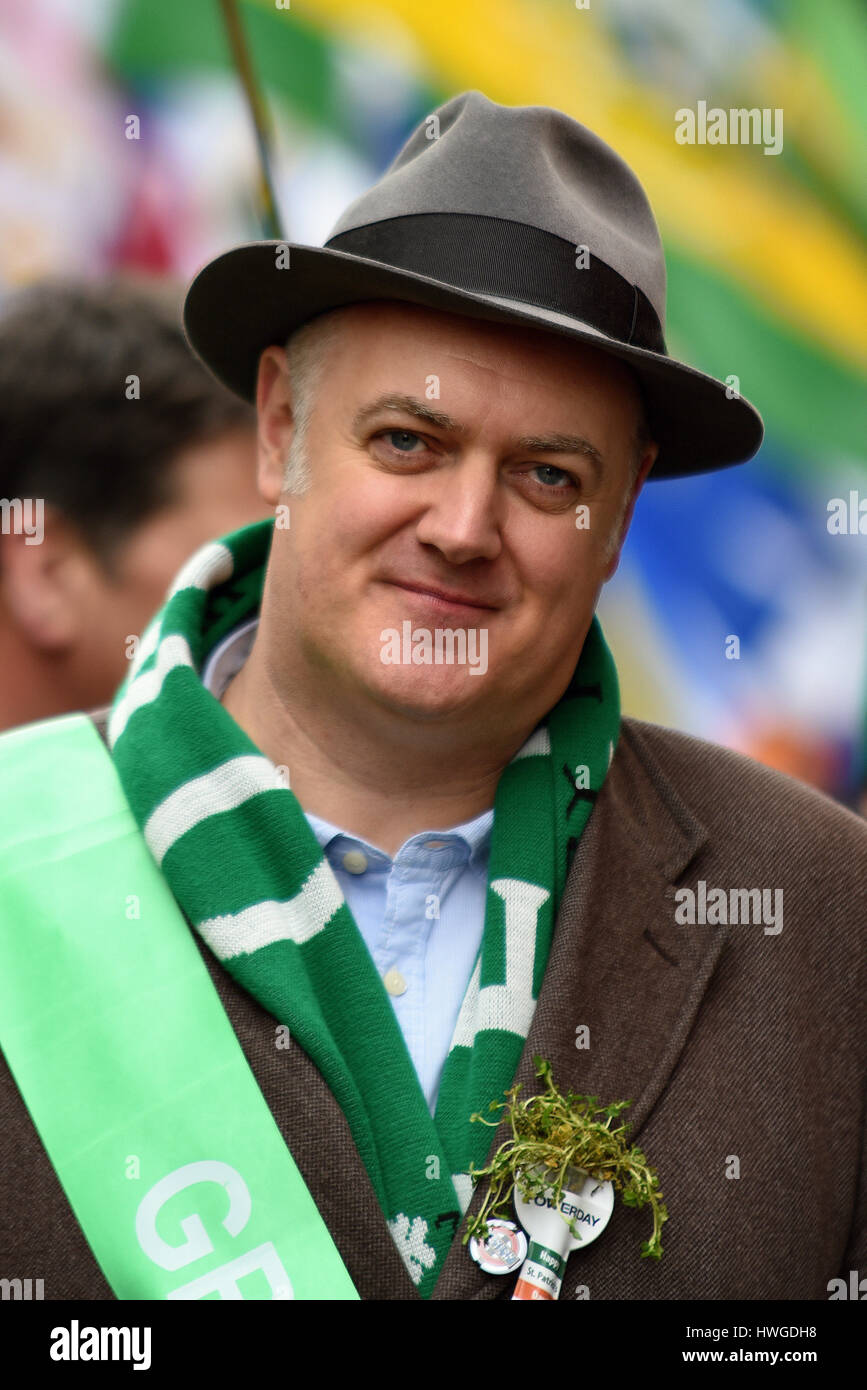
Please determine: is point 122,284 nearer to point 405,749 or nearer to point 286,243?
point 286,243

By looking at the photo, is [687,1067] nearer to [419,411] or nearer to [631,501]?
[631,501]

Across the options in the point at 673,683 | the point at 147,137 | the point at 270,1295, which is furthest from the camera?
the point at 673,683

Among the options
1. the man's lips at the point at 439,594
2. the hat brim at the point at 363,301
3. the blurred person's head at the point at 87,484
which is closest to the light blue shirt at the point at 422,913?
the man's lips at the point at 439,594

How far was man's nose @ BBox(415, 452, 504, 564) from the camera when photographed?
7.89 feet

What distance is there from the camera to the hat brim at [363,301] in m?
2.42

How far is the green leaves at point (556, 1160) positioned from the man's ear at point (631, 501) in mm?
866

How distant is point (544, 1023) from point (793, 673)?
2971 millimetres

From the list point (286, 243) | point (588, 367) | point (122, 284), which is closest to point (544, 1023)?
point (588, 367)

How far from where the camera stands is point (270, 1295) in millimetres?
2275

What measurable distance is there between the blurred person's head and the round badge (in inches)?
70.9

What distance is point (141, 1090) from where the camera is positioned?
2340 millimetres

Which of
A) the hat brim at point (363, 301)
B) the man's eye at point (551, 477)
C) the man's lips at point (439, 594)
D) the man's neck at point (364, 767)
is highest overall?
the hat brim at point (363, 301)

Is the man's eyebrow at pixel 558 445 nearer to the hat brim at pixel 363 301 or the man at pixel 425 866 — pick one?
the man at pixel 425 866

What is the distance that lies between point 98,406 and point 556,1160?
2.08 meters
